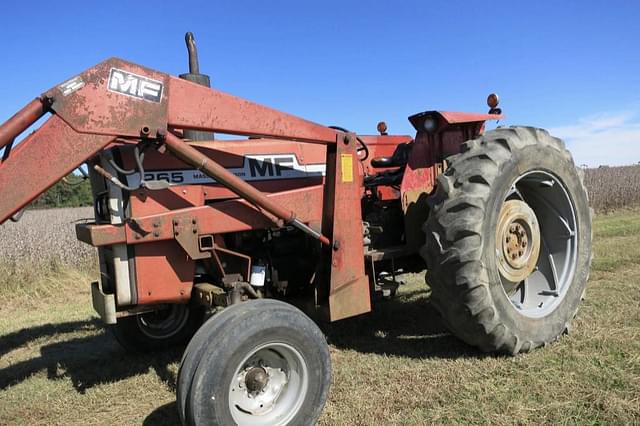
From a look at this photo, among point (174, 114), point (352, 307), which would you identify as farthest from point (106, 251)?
point (352, 307)

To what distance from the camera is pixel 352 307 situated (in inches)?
144

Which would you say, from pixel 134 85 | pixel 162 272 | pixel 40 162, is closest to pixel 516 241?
pixel 162 272

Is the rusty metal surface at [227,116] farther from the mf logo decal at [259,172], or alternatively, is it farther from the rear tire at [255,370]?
the rear tire at [255,370]

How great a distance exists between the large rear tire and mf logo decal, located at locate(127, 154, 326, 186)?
1.05 metres

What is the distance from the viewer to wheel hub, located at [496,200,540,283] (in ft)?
12.8

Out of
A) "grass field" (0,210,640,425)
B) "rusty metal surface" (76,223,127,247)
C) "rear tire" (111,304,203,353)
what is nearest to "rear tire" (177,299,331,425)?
"grass field" (0,210,640,425)

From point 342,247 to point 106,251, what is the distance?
163 centimetres

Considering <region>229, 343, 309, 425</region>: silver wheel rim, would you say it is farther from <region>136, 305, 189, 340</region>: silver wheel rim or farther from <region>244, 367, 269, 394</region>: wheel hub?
<region>136, 305, 189, 340</region>: silver wheel rim

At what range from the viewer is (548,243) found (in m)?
4.49

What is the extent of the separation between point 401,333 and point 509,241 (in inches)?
51.1

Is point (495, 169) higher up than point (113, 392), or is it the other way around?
point (495, 169)

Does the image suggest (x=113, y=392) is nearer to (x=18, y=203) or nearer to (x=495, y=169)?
Result: (x=18, y=203)

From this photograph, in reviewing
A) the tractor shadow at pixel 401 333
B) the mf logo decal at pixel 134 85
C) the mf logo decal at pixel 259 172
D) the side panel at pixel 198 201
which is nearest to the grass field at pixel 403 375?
the tractor shadow at pixel 401 333

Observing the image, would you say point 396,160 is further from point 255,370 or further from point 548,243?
point 255,370
